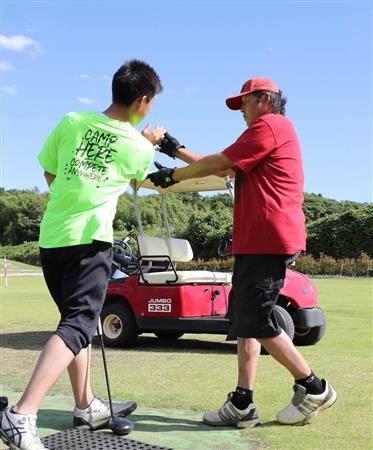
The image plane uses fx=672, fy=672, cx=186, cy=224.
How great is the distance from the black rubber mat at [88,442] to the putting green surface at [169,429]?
0.11m

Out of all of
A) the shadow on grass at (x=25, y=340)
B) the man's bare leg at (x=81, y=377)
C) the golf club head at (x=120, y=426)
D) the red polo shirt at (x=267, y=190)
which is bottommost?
the shadow on grass at (x=25, y=340)

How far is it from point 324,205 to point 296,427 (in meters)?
53.5

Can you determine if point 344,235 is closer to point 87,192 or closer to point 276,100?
point 276,100

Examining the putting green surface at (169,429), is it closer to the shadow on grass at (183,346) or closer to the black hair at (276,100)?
the black hair at (276,100)

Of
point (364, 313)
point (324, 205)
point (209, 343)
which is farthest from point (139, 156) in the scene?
point (324, 205)

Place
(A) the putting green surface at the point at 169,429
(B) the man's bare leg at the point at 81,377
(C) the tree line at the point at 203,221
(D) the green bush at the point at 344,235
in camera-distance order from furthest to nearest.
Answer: (D) the green bush at the point at 344,235
(C) the tree line at the point at 203,221
(B) the man's bare leg at the point at 81,377
(A) the putting green surface at the point at 169,429

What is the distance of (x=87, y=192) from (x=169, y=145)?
1006 mm

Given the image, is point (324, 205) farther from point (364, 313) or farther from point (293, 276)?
point (293, 276)

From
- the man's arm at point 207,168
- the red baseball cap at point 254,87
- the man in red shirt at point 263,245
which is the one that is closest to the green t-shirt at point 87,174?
the man's arm at point 207,168

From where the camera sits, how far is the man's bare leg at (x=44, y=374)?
3133mm

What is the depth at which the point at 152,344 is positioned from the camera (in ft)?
26.3

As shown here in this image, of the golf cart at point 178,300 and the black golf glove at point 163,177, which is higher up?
the black golf glove at point 163,177

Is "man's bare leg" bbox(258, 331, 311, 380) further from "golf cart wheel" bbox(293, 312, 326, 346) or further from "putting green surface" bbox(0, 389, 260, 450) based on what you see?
"golf cart wheel" bbox(293, 312, 326, 346)

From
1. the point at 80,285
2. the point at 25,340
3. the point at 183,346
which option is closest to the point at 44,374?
the point at 80,285
